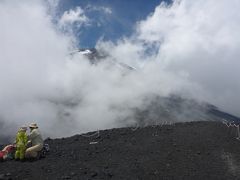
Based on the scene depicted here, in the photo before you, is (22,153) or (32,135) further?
(32,135)

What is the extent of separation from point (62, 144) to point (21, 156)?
491cm

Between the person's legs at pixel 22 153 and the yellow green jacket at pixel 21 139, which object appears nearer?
the person's legs at pixel 22 153

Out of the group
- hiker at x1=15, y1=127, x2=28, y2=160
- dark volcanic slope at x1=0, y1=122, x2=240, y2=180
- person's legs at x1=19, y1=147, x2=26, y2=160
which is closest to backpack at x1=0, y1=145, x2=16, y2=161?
hiker at x1=15, y1=127, x2=28, y2=160

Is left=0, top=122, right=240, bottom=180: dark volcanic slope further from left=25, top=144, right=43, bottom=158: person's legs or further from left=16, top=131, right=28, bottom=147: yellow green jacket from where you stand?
left=16, top=131, right=28, bottom=147: yellow green jacket

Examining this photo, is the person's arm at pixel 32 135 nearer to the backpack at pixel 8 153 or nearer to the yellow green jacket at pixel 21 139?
the yellow green jacket at pixel 21 139

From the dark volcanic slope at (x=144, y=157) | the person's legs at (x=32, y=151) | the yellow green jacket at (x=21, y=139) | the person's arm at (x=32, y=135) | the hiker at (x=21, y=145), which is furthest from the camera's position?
the person's arm at (x=32, y=135)

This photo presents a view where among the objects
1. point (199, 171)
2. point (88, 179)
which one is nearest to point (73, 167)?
point (88, 179)

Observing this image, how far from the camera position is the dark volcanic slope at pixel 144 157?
72.4 feet

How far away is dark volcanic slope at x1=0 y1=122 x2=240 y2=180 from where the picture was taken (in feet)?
72.4

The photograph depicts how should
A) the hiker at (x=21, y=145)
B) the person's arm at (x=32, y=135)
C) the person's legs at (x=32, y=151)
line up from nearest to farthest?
the person's legs at (x=32, y=151), the hiker at (x=21, y=145), the person's arm at (x=32, y=135)

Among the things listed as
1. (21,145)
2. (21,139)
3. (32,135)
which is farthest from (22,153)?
(32,135)

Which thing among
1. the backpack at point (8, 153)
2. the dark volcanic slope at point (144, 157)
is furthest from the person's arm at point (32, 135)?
the dark volcanic slope at point (144, 157)

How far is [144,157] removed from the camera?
24.6 m

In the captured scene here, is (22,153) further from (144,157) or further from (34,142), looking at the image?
(144,157)
